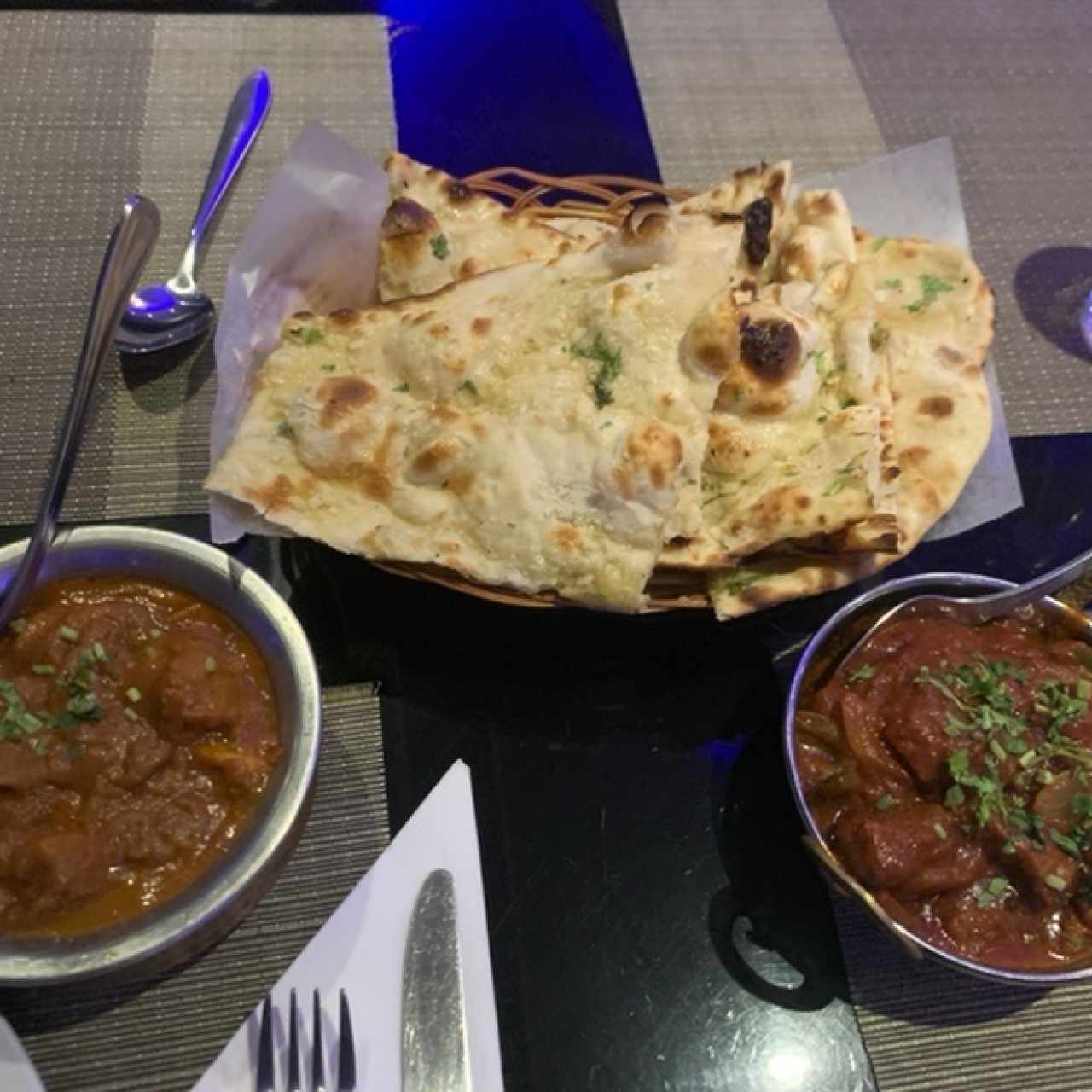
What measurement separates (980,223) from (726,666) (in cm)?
144


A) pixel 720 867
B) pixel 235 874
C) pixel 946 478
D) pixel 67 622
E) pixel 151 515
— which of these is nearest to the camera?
pixel 235 874

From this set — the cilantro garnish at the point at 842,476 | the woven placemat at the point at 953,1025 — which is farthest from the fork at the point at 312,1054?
the cilantro garnish at the point at 842,476

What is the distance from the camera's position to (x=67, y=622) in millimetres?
1374

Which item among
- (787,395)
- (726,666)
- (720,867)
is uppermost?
(787,395)

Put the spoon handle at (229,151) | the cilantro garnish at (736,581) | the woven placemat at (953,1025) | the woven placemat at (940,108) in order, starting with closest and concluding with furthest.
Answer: the woven placemat at (953,1025) < the cilantro garnish at (736,581) < the spoon handle at (229,151) < the woven placemat at (940,108)

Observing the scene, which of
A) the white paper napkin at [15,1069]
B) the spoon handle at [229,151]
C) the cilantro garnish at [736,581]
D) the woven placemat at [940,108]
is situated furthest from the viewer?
the woven placemat at [940,108]

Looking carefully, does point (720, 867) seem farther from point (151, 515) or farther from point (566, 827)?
point (151, 515)

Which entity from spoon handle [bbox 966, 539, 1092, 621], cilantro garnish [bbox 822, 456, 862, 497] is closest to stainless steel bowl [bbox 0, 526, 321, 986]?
cilantro garnish [bbox 822, 456, 862, 497]

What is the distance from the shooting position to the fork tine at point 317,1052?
1240mm

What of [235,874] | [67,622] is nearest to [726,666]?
[235,874]

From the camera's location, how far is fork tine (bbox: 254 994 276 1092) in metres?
1.25

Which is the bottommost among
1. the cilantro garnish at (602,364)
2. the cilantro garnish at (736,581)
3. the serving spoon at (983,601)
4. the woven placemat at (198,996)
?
the woven placemat at (198,996)

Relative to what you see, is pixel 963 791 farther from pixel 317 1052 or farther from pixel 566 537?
pixel 317 1052

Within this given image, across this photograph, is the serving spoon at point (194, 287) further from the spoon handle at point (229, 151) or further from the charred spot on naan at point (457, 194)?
the charred spot on naan at point (457, 194)
